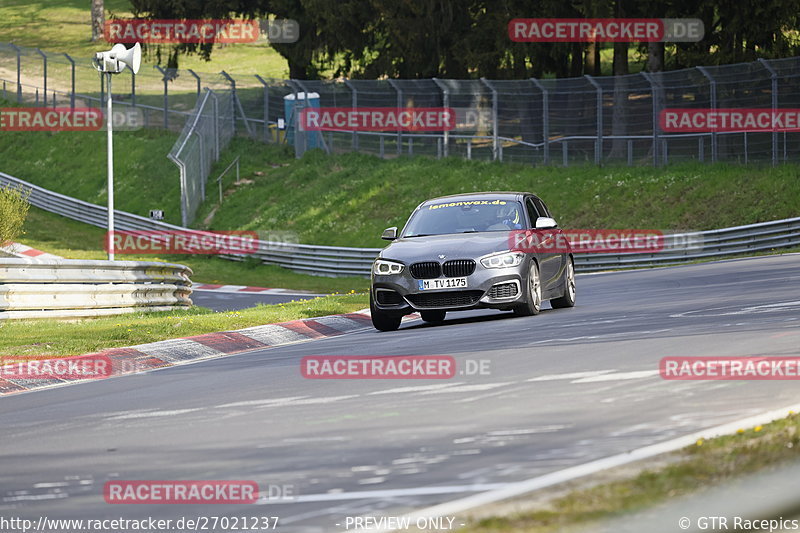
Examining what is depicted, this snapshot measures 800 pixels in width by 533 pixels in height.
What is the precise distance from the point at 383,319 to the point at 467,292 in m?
1.21

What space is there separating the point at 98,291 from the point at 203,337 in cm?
571

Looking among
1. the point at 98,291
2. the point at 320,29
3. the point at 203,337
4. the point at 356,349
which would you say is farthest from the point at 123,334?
the point at 320,29

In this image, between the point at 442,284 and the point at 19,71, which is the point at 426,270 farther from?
the point at 19,71

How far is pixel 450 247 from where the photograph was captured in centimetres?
1555

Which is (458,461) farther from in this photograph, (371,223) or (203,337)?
(371,223)

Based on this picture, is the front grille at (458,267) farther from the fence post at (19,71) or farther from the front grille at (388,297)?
the fence post at (19,71)

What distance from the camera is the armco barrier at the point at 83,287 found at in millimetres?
18297

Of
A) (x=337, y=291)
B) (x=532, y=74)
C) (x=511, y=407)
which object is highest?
(x=532, y=74)

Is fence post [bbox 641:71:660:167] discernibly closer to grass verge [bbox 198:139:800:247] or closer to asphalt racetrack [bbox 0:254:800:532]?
grass verge [bbox 198:139:800:247]

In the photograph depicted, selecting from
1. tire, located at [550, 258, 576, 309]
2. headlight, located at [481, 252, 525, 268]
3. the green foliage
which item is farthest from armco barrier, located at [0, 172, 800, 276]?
headlight, located at [481, 252, 525, 268]

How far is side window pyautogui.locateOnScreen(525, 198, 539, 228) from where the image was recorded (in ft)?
55.7

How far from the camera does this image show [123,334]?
613 inches

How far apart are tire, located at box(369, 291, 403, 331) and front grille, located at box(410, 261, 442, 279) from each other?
26.0 inches

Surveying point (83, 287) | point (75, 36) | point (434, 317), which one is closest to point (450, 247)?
point (434, 317)
